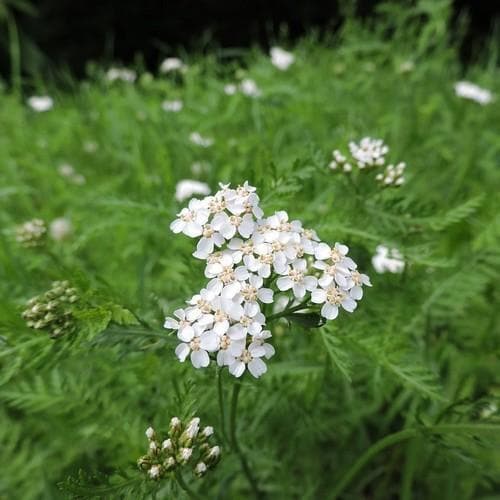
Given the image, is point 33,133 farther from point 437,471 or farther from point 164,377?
point 437,471

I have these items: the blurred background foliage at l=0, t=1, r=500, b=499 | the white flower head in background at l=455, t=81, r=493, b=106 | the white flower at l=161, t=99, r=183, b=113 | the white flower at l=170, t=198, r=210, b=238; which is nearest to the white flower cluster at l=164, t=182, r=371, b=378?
the white flower at l=170, t=198, r=210, b=238

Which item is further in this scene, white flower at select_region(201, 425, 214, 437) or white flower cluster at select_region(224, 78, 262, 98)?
white flower cluster at select_region(224, 78, 262, 98)

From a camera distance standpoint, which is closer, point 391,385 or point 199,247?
point 199,247

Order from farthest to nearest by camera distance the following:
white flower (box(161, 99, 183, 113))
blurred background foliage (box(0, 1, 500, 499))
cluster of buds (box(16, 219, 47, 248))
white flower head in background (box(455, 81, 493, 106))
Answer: white flower (box(161, 99, 183, 113)), white flower head in background (box(455, 81, 493, 106)), cluster of buds (box(16, 219, 47, 248)), blurred background foliage (box(0, 1, 500, 499))

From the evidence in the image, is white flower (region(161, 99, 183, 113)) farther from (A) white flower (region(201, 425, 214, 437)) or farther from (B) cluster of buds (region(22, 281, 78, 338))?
(A) white flower (region(201, 425, 214, 437))

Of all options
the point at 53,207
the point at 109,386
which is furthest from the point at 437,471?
the point at 53,207
